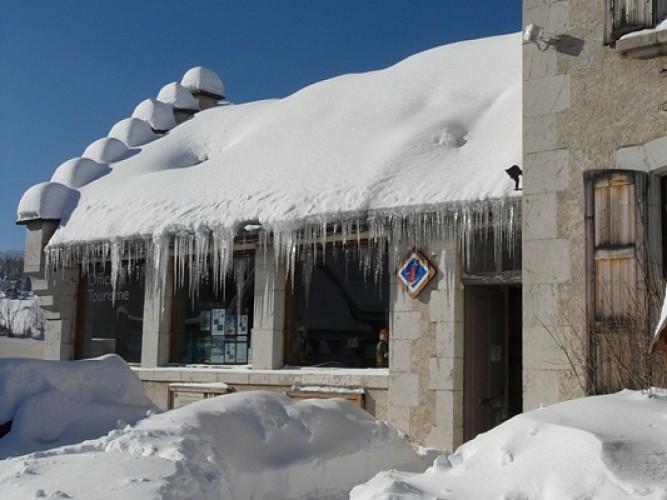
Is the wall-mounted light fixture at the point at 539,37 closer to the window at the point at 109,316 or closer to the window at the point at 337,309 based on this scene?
the window at the point at 337,309

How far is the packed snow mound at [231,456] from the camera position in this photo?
5418 mm

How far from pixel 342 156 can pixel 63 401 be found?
496 cm

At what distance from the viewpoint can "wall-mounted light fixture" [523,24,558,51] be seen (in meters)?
7.38

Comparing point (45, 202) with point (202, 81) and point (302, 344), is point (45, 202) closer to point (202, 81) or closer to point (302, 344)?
point (302, 344)

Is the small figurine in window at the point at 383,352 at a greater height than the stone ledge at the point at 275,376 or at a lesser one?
greater

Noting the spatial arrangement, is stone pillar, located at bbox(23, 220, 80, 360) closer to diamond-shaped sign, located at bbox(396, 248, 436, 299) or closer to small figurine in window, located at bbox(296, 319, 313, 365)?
small figurine in window, located at bbox(296, 319, 313, 365)

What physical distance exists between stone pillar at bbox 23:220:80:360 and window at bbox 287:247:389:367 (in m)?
3.78

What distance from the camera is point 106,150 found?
15.2 metres

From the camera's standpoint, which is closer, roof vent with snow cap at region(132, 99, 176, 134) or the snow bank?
roof vent with snow cap at region(132, 99, 176, 134)

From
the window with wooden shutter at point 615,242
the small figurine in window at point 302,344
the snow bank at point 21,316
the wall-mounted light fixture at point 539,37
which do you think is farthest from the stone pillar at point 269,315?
the snow bank at point 21,316

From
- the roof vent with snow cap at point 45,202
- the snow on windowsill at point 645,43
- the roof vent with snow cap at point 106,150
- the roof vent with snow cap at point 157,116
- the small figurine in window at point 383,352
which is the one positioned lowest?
the small figurine in window at point 383,352

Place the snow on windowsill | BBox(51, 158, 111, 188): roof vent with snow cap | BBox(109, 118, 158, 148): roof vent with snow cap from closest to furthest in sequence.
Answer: the snow on windowsill
BBox(51, 158, 111, 188): roof vent with snow cap
BBox(109, 118, 158, 148): roof vent with snow cap

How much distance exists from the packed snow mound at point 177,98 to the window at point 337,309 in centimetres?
691

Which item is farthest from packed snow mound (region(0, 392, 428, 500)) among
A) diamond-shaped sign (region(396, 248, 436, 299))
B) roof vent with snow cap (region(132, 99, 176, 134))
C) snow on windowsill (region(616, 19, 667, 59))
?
roof vent with snow cap (region(132, 99, 176, 134))
